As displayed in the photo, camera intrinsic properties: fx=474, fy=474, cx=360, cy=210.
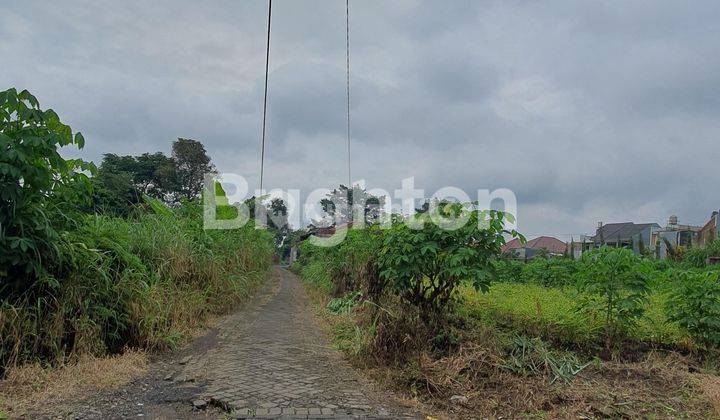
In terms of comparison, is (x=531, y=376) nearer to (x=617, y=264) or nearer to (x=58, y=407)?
(x=617, y=264)

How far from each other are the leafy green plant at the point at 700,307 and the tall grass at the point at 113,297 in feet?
19.6

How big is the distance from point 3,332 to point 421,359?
389 cm

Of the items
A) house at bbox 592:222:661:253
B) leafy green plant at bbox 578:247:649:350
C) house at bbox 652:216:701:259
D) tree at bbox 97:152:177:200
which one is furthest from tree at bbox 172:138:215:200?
house at bbox 592:222:661:253

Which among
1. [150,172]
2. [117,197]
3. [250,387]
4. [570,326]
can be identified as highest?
[150,172]

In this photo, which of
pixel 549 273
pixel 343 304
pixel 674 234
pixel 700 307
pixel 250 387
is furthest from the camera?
pixel 674 234

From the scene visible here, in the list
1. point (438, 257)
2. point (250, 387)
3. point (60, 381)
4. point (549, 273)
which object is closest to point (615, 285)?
point (438, 257)

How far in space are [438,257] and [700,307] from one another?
9.43 ft

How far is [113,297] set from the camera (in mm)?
5418

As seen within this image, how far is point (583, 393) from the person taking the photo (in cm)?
388

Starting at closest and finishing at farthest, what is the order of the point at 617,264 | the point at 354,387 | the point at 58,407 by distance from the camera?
the point at 58,407
the point at 354,387
the point at 617,264

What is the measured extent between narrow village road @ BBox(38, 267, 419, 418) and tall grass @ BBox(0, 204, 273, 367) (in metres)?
0.56

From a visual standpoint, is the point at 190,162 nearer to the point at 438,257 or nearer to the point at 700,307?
the point at 438,257

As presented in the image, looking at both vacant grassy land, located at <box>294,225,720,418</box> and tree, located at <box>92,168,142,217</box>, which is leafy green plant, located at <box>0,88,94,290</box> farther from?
vacant grassy land, located at <box>294,225,720,418</box>

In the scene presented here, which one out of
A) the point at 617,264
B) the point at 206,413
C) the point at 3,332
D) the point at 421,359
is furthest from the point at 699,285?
the point at 3,332
